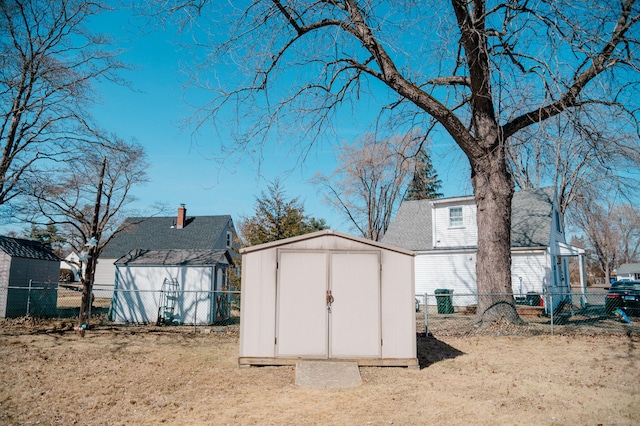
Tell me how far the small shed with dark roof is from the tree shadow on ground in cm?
790

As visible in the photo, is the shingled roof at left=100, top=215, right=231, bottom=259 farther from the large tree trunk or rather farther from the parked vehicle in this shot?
the parked vehicle

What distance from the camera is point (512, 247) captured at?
19719 millimetres

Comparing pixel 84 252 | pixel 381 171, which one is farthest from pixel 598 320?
pixel 381 171

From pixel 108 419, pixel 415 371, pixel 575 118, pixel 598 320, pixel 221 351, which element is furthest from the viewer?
pixel 598 320

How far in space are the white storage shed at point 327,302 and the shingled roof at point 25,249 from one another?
1301 centimetres

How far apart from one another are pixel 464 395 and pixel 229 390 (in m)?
3.61

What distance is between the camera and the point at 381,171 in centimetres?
→ 3375

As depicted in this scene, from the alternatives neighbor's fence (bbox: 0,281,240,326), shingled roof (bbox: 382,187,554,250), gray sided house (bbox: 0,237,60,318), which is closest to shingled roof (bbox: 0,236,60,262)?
gray sided house (bbox: 0,237,60,318)

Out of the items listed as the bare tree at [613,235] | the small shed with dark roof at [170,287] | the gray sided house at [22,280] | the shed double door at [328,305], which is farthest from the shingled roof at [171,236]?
the bare tree at [613,235]

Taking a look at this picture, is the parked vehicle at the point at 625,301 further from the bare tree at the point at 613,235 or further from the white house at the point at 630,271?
the white house at the point at 630,271

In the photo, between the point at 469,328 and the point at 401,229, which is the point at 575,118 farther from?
the point at 401,229

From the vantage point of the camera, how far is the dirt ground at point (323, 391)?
5484mm

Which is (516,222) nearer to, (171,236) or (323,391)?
(323,391)

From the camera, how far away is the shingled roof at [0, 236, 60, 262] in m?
16.3
